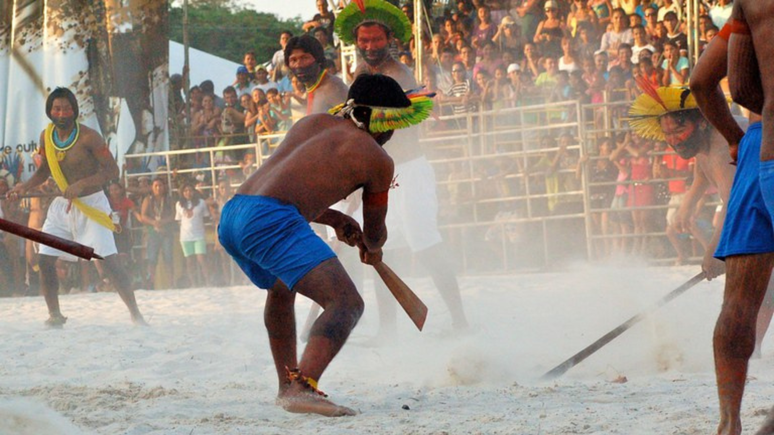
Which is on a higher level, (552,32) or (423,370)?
(552,32)

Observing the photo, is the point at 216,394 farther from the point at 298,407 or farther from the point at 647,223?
the point at 647,223

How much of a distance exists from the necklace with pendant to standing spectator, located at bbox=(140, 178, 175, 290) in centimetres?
374

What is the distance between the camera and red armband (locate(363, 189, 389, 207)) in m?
4.39

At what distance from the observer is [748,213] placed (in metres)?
3.33

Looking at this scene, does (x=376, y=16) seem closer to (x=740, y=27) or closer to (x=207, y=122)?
(x=740, y=27)

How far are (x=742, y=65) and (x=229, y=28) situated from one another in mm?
21662

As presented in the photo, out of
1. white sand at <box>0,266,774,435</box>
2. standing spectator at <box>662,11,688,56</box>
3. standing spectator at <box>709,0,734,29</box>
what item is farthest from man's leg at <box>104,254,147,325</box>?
standing spectator at <box>709,0,734,29</box>

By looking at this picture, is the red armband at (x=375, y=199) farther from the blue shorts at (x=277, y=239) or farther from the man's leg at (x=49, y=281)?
the man's leg at (x=49, y=281)

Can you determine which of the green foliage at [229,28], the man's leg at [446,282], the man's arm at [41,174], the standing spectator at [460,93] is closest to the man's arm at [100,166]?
the man's arm at [41,174]

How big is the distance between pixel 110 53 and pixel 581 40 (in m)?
5.20

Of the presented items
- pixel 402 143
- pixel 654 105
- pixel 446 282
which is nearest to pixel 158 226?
pixel 402 143

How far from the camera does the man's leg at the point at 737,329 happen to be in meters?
3.34

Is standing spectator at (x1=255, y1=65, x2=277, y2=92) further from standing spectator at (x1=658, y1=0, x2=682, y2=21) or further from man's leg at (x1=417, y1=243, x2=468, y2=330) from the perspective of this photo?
man's leg at (x1=417, y1=243, x2=468, y2=330)

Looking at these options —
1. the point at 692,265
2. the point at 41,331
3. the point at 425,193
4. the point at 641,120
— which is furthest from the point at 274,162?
the point at 692,265
